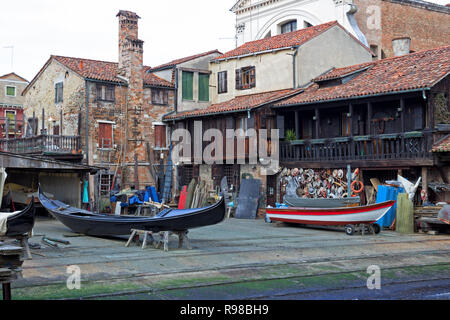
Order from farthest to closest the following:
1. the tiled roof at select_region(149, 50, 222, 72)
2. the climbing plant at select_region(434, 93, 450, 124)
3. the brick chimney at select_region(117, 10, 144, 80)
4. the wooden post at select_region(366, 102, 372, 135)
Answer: the tiled roof at select_region(149, 50, 222, 72) → the brick chimney at select_region(117, 10, 144, 80) → the wooden post at select_region(366, 102, 372, 135) → the climbing plant at select_region(434, 93, 450, 124)

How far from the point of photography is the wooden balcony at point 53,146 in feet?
102

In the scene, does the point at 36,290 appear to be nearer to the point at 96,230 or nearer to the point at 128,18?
the point at 96,230

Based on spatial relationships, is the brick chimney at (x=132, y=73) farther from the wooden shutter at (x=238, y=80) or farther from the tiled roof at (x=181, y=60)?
the wooden shutter at (x=238, y=80)

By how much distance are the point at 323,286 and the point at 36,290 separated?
5.62 metres

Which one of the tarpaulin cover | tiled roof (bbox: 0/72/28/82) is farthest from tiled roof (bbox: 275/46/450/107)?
tiled roof (bbox: 0/72/28/82)

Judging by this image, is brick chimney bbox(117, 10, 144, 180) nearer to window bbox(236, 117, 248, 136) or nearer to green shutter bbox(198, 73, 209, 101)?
green shutter bbox(198, 73, 209, 101)

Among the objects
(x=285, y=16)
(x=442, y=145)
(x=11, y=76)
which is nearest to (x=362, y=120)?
(x=442, y=145)

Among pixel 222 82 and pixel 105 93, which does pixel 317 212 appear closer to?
pixel 222 82

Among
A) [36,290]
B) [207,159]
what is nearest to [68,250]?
[36,290]

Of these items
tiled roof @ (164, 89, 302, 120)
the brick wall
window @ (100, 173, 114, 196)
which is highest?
the brick wall

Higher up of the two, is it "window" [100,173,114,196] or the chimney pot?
the chimney pot

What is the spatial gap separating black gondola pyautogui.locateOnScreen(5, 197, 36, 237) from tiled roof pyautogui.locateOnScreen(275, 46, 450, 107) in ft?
48.8

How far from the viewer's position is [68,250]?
16.6m

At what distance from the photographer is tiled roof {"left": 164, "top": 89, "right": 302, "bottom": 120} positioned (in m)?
29.2
